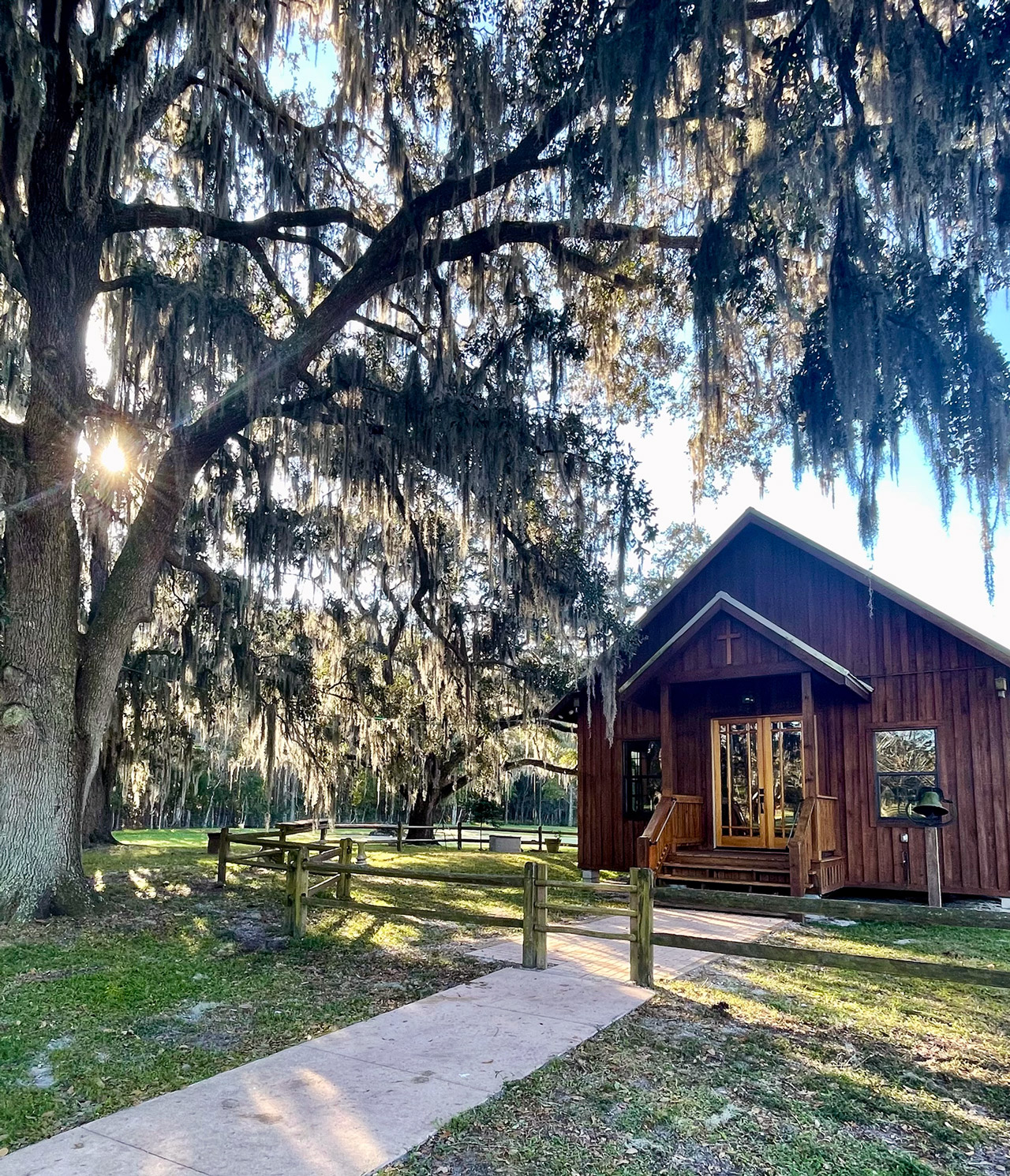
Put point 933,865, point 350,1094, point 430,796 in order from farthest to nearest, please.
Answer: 1. point 430,796
2. point 933,865
3. point 350,1094

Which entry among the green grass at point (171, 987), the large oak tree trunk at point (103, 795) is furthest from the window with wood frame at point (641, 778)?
the large oak tree trunk at point (103, 795)

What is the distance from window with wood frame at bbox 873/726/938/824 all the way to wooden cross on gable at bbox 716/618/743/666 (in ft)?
7.69

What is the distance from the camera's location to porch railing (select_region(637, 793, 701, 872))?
11.8 m

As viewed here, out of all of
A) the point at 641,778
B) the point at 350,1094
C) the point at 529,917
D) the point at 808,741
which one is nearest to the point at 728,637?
the point at 808,741

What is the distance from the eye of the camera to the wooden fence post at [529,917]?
6508 millimetres

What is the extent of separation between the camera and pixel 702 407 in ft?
31.0

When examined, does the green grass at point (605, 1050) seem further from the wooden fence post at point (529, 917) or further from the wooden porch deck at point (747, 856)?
the wooden porch deck at point (747, 856)

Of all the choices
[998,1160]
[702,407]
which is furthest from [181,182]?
[998,1160]

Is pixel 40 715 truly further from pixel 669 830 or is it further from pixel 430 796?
pixel 430 796

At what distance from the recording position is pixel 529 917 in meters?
6.75

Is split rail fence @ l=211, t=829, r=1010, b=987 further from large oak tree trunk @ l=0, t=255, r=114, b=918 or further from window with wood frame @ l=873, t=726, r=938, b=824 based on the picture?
window with wood frame @ l=873, t=726, r=938, b=824

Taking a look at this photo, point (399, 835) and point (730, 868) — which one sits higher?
point (730, 868)

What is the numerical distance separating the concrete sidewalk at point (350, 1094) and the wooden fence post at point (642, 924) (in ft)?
0.43

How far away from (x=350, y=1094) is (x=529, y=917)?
2.95 meters
